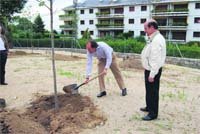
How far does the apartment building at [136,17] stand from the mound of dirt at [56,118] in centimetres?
3068

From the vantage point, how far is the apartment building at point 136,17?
4100 centimetres

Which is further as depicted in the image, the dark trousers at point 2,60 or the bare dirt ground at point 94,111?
the dark trousers at point 2,60

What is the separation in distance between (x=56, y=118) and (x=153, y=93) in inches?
67.4

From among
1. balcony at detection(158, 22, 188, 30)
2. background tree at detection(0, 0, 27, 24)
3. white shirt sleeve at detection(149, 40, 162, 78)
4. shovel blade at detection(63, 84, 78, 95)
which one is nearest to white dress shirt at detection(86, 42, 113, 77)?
shovel blade at detection(63, 84, 78, 95)

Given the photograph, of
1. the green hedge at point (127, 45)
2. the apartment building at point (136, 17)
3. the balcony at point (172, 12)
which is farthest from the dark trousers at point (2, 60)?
the balcony at point (172, 12)

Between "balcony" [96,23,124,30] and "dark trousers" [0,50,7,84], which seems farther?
"balcony" [96,23,124,30]

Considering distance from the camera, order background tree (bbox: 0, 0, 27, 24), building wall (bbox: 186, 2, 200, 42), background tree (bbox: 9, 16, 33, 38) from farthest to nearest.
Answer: building wall (bbox: 186, 2, 200, 42) < background tree (bbox: 9, 16, 33, 38) < background tree (bbox: 0, 0, 27, 24)

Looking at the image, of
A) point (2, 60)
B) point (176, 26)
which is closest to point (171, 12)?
point (176, 26)

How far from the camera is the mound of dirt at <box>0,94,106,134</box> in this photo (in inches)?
204

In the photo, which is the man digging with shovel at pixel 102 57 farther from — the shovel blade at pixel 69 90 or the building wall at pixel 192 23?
the building wall at pixel 192 23

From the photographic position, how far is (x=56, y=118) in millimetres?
5629

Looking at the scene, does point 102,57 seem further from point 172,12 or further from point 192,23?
point 172,12

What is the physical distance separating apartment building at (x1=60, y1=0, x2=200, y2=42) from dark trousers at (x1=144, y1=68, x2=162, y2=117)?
31742 millimetres

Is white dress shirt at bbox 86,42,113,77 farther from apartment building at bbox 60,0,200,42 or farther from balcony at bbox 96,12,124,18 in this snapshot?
balcony at bbox 96,12,124,18
